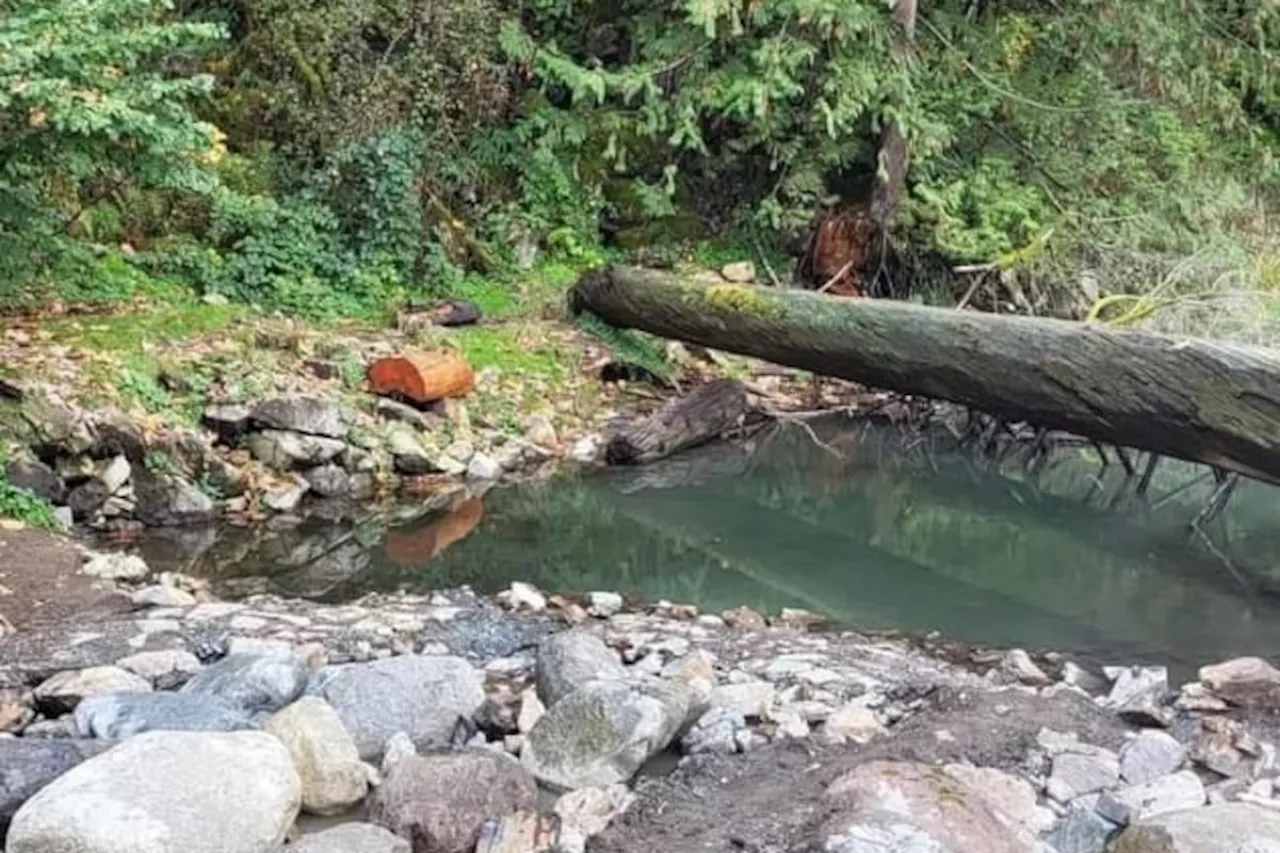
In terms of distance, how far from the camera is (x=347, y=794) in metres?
3.26

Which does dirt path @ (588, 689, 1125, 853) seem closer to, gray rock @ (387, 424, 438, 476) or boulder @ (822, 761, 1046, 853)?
boulder @ (822, 761, 1046, 853)

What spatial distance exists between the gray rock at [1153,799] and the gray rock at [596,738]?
46.9 inches

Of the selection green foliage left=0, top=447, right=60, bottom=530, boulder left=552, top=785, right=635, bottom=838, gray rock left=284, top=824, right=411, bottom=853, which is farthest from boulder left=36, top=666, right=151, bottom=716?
green foliage left=0, top=447, right=60, bottom=530

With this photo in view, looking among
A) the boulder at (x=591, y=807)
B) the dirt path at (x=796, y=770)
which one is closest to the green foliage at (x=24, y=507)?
the boulder at (x=591, y=807)

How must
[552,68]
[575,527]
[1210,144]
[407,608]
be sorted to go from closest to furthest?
[407,608] < [575,527] < [552,68] < [1210,144]

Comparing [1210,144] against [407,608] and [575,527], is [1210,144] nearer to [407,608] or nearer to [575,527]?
[575,527]

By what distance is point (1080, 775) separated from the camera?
350 centimetres

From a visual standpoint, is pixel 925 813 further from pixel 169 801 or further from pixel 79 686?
pixel 79 686

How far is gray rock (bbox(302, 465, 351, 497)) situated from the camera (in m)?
7.23

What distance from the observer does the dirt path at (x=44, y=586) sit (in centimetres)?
477

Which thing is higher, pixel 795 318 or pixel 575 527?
pixel 795 318

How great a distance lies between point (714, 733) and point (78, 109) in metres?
4.12

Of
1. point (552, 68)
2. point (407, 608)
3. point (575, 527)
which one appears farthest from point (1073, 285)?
point (407, 608)

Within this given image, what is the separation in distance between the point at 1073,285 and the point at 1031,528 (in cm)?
365
